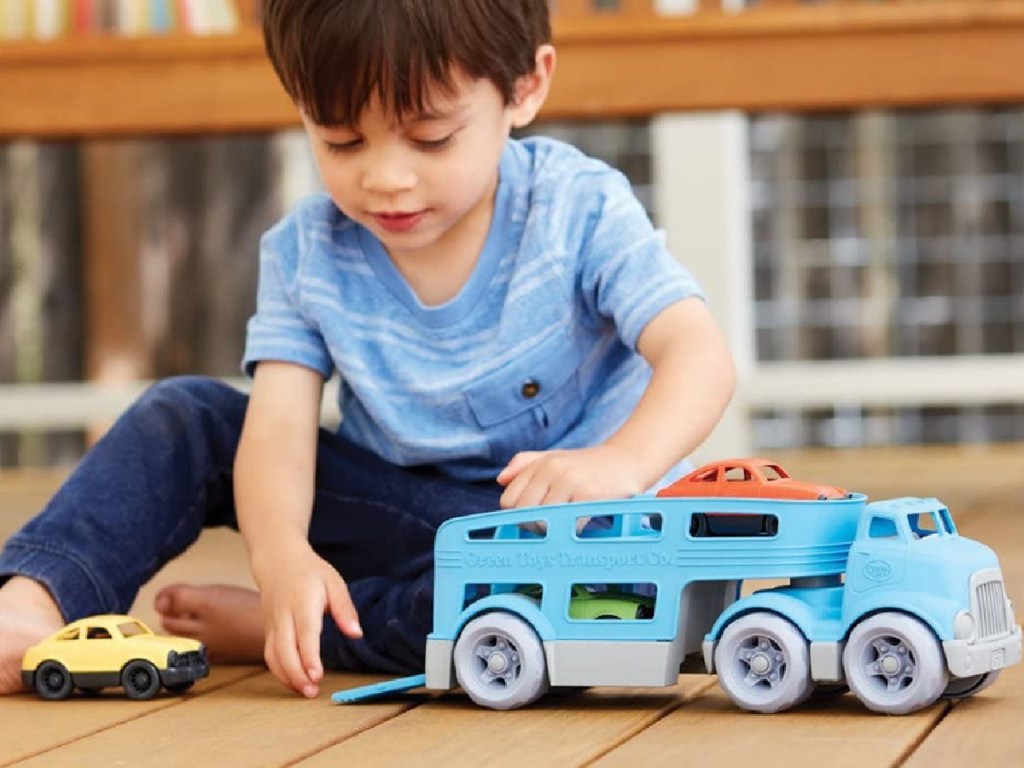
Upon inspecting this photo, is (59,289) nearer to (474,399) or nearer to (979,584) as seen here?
(474,399)

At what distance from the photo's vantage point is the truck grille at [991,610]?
1001 mm

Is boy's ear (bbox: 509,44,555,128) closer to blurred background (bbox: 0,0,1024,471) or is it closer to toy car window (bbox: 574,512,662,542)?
toy car window (bbox: 574,512,662,542)

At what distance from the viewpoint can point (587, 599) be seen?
1.10 metres

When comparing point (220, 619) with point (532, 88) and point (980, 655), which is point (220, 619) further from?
point (980, 655)

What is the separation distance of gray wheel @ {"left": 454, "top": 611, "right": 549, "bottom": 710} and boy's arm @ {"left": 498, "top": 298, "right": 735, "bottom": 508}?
0.09 m

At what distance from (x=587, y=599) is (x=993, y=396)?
7.65 feet

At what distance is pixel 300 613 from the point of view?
1180mm

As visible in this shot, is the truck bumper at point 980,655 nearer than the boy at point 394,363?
Yes

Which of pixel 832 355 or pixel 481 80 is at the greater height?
pixel 481 80

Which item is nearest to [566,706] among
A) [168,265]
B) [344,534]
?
[344,534]

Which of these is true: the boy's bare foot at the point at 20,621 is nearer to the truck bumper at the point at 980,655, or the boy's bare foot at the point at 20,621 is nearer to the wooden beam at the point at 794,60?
the truck bumper at the point at 980,655

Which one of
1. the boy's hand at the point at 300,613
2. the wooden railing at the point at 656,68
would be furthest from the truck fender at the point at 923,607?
the wooden railing at the point at 656,68

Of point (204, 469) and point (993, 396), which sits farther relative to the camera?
point (993, 396)

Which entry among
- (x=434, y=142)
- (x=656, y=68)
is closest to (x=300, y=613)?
(x=434, y=142)
